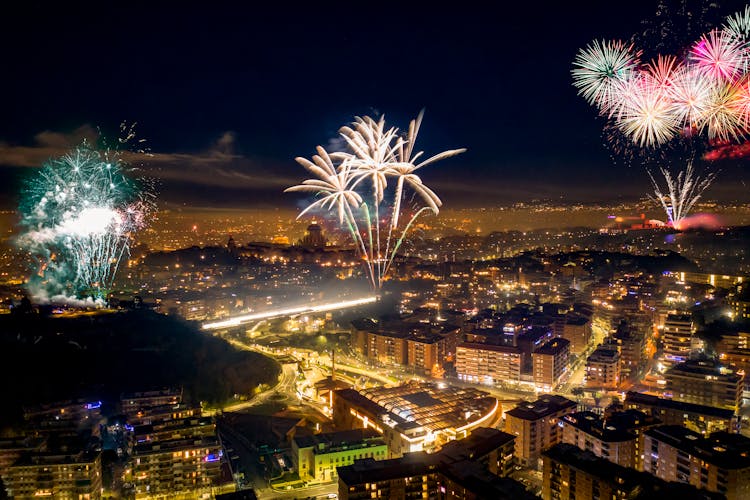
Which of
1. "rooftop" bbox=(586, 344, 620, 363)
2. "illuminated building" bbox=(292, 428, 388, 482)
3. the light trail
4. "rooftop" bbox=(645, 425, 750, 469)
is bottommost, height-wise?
"illuminated building" bbox=(292, 428, 388, 482)

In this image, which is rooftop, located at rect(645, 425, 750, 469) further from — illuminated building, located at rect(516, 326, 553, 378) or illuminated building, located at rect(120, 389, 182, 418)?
illuminated building, located at rect(120, 389, 182, 418)

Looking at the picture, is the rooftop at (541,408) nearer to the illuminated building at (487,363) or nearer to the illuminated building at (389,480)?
the illuminated building at (389,480)

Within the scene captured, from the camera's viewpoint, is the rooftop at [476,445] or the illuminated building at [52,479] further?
the illuminated building at [52,479]

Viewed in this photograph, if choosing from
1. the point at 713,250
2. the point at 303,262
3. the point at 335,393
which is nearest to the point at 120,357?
the point at 335,393

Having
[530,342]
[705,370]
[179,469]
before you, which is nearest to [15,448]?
[179,469]

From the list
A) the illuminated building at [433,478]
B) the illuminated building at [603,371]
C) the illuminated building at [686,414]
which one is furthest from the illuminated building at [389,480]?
the illuminated building at [603,371]

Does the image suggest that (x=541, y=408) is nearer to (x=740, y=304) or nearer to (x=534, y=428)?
(x=534, y=428)

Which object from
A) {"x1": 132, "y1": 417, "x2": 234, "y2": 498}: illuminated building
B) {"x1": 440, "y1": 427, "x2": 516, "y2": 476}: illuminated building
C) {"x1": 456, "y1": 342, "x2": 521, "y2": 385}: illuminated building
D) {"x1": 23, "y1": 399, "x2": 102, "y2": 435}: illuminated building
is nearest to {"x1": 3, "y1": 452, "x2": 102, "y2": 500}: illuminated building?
{"x1": 132, "y1": 417, "x2": 234, "y2": 498}: illuminated building

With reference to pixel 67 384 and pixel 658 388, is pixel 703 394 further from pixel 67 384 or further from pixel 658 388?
pixel 67 384
